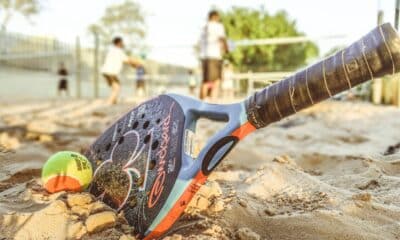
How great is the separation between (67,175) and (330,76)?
98 cm

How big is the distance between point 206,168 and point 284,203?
40 cm

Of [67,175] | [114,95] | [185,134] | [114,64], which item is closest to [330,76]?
[185,134]

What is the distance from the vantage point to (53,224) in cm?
135

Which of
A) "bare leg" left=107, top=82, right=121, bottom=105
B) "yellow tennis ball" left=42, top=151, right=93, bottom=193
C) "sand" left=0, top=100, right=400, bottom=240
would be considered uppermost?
"yellow tennis ball" left=42, top=151, right=93, bottom=193

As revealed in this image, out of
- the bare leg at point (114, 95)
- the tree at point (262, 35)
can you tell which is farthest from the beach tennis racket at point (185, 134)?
the tree at point (262, 35)

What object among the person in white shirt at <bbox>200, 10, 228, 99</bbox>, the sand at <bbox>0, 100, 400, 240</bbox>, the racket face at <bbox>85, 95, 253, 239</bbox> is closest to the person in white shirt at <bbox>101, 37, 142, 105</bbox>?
the person in white shirt at <bbox>200, 10, 228, 99</bbox>

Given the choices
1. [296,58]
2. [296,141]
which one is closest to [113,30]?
[296,58]

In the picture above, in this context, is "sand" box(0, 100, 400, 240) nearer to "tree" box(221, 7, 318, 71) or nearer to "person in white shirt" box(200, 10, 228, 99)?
"person in white shirt" box(200, 10, 228, 99)

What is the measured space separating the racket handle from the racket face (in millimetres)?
82

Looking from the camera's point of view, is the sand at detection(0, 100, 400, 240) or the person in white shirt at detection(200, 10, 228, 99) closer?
the sand at detection(0, 100, 400, 240)

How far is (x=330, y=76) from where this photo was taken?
1299mm

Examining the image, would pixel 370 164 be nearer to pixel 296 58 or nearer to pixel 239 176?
pixel 239 176

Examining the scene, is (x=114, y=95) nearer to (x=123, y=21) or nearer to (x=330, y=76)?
(x=330, y=76)

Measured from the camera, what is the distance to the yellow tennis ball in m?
1.66
